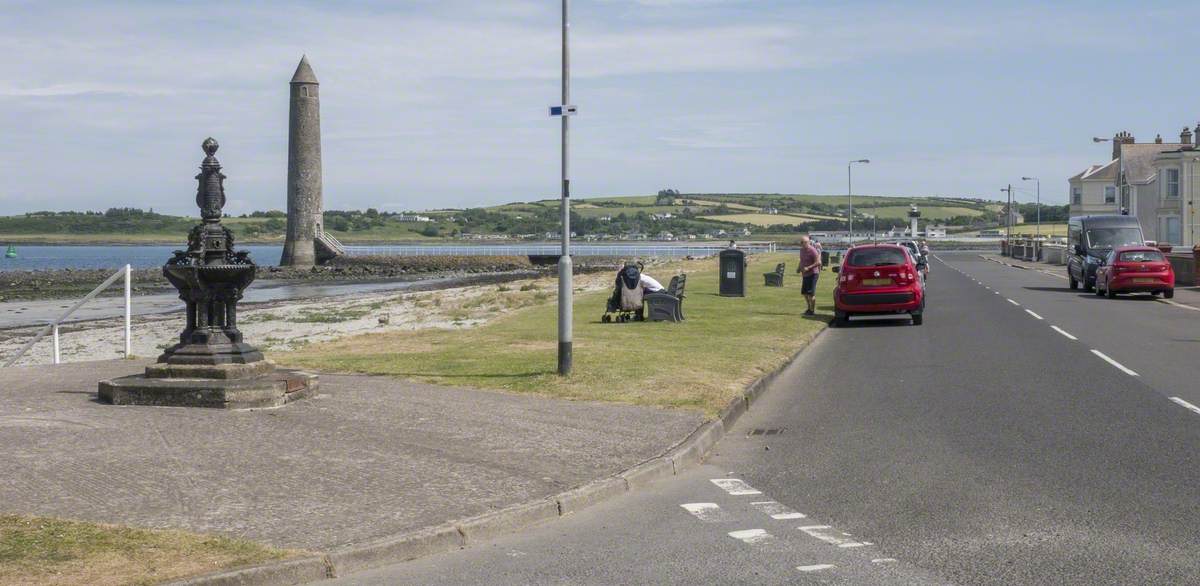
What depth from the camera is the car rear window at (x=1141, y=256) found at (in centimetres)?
3605

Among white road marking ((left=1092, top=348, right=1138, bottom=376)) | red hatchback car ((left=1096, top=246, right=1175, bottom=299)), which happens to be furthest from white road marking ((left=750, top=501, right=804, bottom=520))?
red hatchback car ((left=1096, top=246, right=1175, bottom=299))

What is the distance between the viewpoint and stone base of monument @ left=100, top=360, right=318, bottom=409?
12.0 m

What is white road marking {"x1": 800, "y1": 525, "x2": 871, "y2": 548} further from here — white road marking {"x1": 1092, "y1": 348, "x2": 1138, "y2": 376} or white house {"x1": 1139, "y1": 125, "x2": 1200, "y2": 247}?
white house {"x1": 1139, "y1": 125, "x2": 1200, "y2": 247}

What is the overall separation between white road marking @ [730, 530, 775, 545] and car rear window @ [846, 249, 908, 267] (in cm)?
1938

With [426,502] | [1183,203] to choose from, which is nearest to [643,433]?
[426,502]

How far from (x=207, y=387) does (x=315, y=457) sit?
2.86 m

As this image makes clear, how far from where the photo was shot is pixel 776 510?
833cm

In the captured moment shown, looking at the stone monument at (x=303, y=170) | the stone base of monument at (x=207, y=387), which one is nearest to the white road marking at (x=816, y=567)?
the stone base of monument at (x=207, y=387)

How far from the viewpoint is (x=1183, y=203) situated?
7375cm

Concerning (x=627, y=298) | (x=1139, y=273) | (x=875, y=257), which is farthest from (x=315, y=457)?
(x=1139, y=273)

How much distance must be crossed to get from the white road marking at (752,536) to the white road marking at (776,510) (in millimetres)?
445

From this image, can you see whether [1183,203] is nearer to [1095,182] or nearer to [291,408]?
[1095,182]

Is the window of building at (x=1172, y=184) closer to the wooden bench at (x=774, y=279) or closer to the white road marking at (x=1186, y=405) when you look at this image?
the wooden bench at (x=774, y=279)

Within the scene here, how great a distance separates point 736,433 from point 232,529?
18.4 feet
